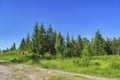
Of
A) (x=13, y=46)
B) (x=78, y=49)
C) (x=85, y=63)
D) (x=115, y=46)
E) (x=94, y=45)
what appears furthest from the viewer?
(x=13, y=46)

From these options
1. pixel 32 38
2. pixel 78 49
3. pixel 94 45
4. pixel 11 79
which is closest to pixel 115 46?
pixel 94 45

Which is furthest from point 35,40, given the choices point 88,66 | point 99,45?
point 88,66

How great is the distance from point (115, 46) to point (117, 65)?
85.8 meters

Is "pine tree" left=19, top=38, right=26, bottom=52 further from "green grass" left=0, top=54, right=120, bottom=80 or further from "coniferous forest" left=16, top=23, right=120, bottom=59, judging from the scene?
"green grass" left=0, top=54, right=120, bottom=80

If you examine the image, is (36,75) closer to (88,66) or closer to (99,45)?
(88,66)

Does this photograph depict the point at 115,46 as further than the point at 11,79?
Yes

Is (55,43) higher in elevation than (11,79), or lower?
higher

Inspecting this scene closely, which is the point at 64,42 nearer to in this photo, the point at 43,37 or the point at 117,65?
the point at 43,37

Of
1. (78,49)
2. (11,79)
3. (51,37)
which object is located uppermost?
(51,37)

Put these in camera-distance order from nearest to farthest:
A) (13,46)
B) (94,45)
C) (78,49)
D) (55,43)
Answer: (55,43), (78,49), (94,45), (13,46)

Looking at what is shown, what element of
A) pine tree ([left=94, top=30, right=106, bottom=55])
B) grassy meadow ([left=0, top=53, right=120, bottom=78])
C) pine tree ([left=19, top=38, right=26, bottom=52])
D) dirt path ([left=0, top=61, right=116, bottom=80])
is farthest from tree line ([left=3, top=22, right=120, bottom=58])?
dirt path ([left=0, top=61, right=116, bottom=80])

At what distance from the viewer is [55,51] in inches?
3056

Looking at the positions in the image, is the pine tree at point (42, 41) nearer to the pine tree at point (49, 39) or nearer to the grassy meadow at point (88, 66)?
the pine tree at point (49, 39)

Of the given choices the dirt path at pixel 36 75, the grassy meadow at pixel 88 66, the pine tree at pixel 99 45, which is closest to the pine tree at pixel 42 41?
the pine tree at pixel 99 45
